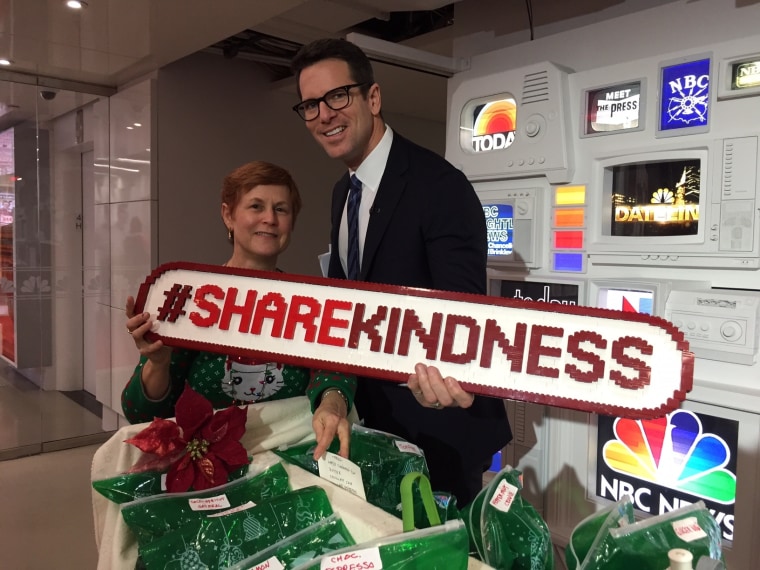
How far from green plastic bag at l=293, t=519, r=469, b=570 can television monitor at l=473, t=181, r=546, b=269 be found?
208 centimetres

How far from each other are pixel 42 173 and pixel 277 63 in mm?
1968

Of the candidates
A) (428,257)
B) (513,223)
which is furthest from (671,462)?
(428,257)

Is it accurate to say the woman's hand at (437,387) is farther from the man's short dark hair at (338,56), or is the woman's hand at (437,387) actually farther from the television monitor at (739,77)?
the television monitor at (739,77)

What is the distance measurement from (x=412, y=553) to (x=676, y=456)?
6.46 feet

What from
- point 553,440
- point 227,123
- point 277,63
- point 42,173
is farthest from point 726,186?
point 42,173

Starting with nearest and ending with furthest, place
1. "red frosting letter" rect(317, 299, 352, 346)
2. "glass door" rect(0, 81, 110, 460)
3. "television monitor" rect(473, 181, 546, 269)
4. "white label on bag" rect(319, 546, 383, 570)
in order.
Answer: "white label on bag" rect(319, 546, 383, 570), "red frosting letter" rect(317, 299, 352, 346), "television monitor" rect(473, 181, 546, 269), "glass door" rect(0, 81, 110, 460)

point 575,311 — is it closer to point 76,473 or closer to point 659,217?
point 659,217

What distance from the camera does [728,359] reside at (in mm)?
2088

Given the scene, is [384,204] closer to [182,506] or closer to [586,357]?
[586,357]

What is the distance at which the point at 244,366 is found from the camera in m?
1.39

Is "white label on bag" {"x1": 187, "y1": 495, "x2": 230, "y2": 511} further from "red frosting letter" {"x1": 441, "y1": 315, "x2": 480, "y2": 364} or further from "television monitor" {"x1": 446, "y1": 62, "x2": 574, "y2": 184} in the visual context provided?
"television monitor" {"x1": 446, "y1": 62, "x2": 574, "y2": 184}

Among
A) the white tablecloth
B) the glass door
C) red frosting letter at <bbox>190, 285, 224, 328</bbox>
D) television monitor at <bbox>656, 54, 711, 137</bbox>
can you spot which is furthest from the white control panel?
the glass door

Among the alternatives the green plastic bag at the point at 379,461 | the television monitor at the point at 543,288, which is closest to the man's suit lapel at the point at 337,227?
the green plastic bag at the point at 379,461

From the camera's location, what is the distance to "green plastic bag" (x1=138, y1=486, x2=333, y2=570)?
2.58 ft
